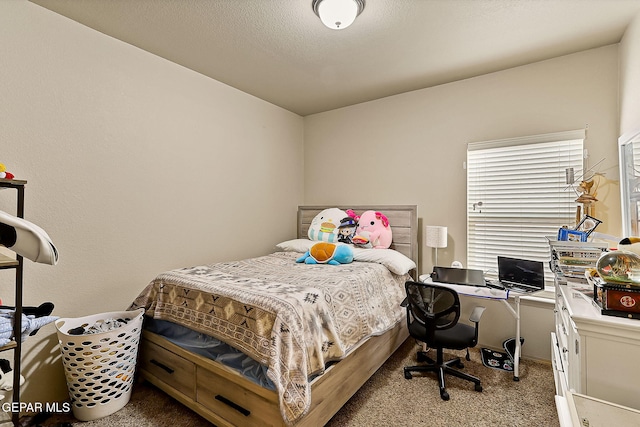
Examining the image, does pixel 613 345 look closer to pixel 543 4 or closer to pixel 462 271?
pixel 462 271

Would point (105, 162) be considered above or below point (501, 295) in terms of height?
above

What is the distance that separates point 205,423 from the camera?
189cm

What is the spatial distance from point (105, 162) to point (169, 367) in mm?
1609

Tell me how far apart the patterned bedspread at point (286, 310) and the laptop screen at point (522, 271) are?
951 mm

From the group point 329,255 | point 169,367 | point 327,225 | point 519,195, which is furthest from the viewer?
point 327,225

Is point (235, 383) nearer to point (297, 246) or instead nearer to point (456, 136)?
point (297, 246)

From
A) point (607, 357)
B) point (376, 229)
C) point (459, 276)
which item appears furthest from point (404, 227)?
point (607, 357)

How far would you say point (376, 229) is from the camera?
A: 10.7ft

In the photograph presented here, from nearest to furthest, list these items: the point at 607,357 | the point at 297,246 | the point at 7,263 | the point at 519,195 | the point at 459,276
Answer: the point at 607,357
the point at 7,263
the point at 459,276
the point at 519,195
the point at 297,246

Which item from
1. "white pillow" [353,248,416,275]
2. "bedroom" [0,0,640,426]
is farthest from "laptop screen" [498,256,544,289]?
"white pillow" [353,248,416,275]

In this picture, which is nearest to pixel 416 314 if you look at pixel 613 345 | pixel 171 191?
pixel 613 345

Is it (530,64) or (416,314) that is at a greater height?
(530,64)

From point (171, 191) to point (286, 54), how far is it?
1.59 m

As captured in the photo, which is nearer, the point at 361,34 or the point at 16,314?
the point at 16,314
